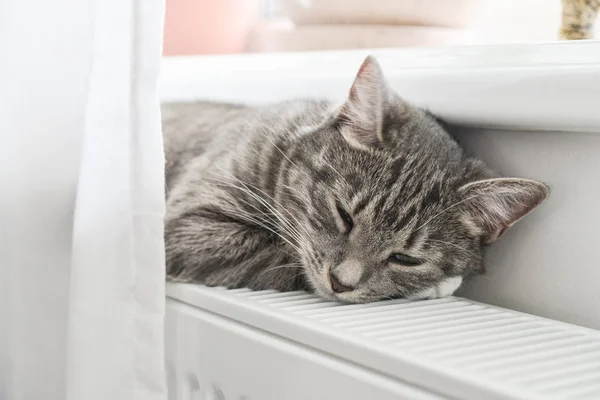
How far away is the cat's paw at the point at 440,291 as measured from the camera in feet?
2.93

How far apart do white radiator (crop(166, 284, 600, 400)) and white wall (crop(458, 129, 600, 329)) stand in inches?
2.4

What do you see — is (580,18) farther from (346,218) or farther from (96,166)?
(96,166)

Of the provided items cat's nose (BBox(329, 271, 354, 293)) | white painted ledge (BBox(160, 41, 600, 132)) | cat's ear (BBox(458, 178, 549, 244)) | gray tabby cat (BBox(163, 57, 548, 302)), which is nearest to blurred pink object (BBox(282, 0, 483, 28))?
white painted ledge (BBox(160, 41, 600, 132))

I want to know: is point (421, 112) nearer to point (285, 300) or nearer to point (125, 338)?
point (285, 300)

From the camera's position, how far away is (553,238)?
0.86 meters

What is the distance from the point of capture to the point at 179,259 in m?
0.94

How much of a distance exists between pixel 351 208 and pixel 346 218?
19 mm

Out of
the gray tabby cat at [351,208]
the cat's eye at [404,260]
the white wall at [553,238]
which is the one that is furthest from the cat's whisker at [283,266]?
the white wall at [553,238]

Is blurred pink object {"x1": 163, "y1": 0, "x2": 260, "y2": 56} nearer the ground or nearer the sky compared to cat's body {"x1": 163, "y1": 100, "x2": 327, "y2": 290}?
nearer the sky

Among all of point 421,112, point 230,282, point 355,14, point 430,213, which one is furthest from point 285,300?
point 355,14

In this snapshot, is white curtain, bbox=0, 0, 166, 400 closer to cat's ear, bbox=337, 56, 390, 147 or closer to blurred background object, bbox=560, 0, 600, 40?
cat's ear, bbox=337, 56, 390, 147

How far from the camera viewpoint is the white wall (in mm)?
822

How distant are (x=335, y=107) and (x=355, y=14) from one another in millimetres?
303

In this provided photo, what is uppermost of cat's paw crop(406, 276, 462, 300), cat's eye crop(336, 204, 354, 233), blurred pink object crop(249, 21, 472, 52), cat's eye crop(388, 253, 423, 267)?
blurred pink object crop(249, 21, 472, 52)
